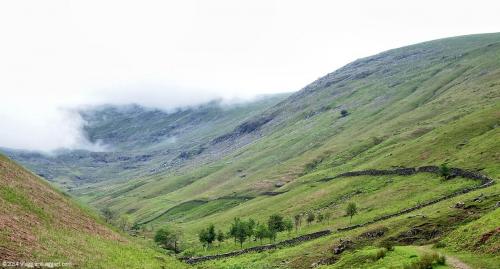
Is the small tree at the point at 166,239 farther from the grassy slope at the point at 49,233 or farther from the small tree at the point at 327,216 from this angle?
the grassy slope at the point at 49,233

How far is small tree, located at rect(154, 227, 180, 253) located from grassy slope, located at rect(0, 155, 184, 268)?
7121 cm

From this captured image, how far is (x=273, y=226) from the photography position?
420 ft

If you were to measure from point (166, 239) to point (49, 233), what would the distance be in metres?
95.3

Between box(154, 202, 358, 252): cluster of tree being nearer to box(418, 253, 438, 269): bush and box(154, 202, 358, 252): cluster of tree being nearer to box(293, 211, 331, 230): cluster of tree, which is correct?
box(293, 211, 331, 230): cluster of tree

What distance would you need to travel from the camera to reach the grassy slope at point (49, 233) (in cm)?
4870

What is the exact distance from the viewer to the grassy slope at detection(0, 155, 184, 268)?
160 ft

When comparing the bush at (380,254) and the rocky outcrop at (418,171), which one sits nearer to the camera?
the bush at (380,254)

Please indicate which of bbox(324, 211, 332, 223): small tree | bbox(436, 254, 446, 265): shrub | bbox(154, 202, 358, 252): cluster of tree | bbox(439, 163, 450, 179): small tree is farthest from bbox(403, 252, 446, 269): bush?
bbox(439, 163, 450, 179): small tree

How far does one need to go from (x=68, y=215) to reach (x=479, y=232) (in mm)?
57282

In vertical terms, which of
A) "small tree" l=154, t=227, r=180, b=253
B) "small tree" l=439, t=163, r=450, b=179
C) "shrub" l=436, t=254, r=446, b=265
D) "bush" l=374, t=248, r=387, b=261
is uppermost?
"small tree" l=439, t=163, r=450, b=179

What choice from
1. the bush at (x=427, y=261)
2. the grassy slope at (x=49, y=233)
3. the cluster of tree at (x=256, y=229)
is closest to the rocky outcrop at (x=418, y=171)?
the cluster of tree at (x=256, y=229)

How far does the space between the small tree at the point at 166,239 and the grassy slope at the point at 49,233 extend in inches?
2803

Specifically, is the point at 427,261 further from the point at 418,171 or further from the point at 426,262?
the point at 418,171

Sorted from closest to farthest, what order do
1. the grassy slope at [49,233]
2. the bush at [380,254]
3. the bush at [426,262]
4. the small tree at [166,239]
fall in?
the bush at [426,262], the grassy slope at [49,233], the bush at [380,254], the small tree at [166,239]
